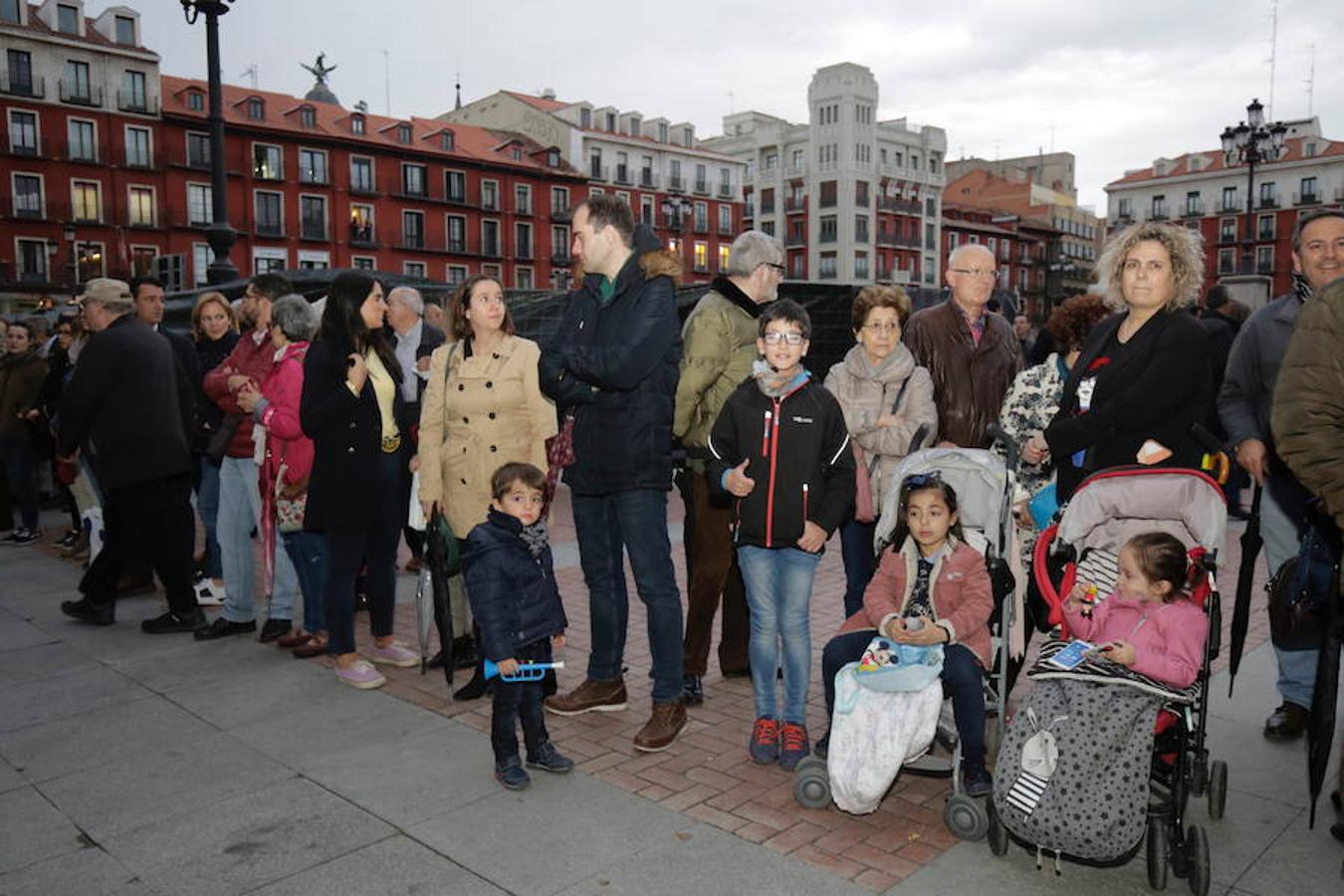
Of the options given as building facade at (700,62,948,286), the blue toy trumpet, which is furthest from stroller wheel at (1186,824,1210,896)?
building facade at (700,62,948,286)

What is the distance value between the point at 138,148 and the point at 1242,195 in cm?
7631

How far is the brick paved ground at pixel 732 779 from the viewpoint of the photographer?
3.60 meters

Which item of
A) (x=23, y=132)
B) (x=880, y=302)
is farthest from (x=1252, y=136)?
(x=23, y=132)

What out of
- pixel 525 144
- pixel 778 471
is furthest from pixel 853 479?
pixel 525 144

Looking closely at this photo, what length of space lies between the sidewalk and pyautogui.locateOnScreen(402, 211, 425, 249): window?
5273cm

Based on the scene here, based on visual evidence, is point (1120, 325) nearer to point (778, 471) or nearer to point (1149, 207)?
point (778, 471)

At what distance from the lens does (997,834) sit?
A: 351cm

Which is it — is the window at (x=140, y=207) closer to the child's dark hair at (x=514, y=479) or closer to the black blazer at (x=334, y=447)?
the black blazer at (x=334, y=447)

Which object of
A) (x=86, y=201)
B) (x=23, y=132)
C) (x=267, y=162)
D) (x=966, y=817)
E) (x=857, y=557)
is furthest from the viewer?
(x=267, y=162)

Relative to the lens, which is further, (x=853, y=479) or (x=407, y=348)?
(x=407, y=348)

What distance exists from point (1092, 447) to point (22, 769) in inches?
193

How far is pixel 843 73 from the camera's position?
7838cm

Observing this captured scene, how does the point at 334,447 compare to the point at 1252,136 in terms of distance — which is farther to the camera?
the point at 1252,136

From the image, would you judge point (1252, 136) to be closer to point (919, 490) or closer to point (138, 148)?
point (919, 490)
